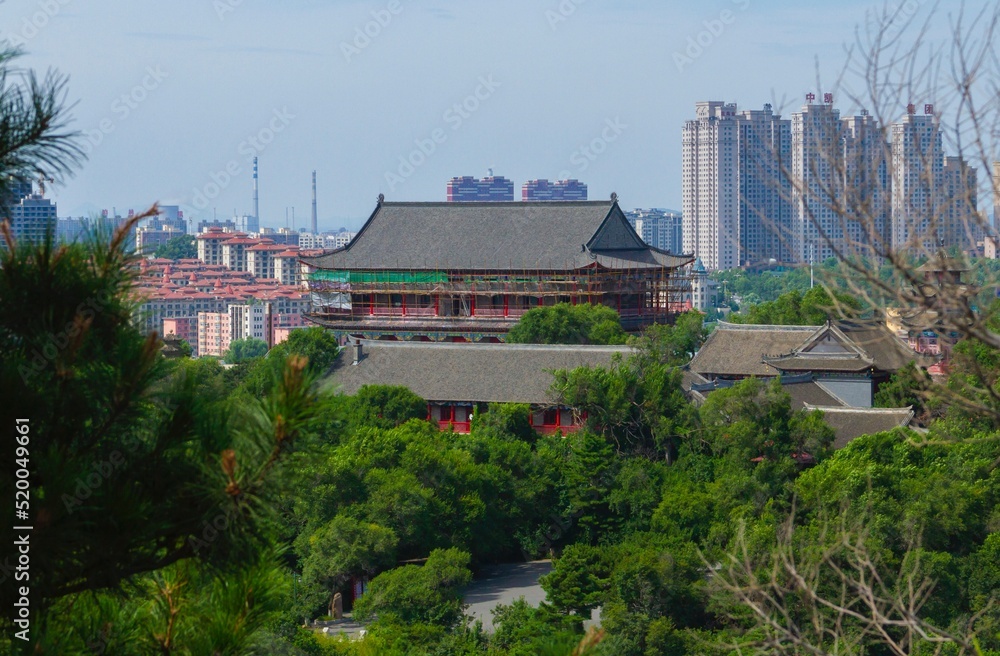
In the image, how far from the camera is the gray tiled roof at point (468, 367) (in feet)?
87.4

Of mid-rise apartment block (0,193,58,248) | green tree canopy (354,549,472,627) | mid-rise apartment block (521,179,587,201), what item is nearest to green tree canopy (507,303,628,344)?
green tree canopy (354,549,472,627)

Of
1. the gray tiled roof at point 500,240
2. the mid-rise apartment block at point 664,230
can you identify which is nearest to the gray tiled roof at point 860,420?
the gray tiled roof at point 500,240

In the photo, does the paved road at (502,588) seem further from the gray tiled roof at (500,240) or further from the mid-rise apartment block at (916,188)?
the gray tiled roof at (500,240)

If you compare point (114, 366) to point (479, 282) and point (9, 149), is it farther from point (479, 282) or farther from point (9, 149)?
point (479, 282)

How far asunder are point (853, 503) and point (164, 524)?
14.4 meters

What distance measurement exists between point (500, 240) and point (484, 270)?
3.31ft

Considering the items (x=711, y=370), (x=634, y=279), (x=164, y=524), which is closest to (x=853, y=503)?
(x=711, y=370)

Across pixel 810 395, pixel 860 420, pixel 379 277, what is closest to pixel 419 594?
pixel 860 420

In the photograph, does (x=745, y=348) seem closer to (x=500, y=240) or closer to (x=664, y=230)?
(x=500, y=240)

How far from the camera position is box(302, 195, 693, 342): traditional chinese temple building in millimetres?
35875

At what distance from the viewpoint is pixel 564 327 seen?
31.7 metres

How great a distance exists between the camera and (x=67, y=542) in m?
4.16

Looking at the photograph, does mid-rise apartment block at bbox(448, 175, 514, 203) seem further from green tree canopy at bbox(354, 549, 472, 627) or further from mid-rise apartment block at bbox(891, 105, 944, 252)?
mid-rise apartment block at bbox(891, 105, 944, 252)

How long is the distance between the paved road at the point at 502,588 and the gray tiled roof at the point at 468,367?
212 inches
